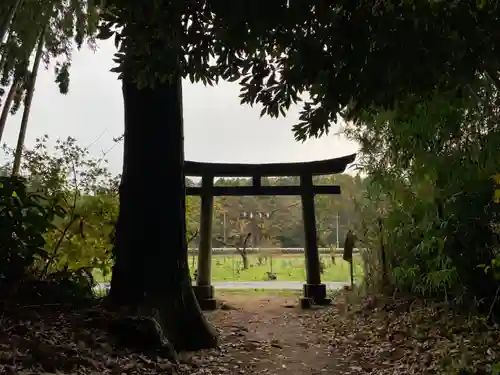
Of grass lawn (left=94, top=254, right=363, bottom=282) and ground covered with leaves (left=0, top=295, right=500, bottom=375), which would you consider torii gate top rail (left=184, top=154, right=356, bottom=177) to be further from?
grass lawn (left=94, top=254, right=363, bottom=282)

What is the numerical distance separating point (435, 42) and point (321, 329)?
4046 mm

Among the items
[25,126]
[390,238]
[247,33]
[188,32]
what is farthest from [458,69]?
[25,126]

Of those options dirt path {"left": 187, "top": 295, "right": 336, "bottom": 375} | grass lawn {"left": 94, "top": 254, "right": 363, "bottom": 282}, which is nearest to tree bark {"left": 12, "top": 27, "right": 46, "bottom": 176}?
dirt path {"left": 187, "top": 295, "right": 336, "bottom": 375}

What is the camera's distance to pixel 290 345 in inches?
165

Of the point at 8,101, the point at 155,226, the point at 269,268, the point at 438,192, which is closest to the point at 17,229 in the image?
the point at 155,226

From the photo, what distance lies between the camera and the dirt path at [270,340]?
3.42 metres

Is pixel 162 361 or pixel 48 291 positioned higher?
pixel 48 291

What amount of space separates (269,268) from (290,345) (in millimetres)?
6190

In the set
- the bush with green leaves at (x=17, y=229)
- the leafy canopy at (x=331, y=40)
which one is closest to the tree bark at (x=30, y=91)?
the bush with green leaves at (x=17, y=229)

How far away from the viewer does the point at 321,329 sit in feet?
16.1

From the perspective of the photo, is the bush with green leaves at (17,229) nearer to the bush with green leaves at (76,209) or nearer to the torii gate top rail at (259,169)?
the bush with green leaves at (76,209)

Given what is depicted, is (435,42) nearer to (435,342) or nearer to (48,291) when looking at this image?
(435,342)

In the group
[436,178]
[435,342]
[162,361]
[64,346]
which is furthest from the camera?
[436,178]

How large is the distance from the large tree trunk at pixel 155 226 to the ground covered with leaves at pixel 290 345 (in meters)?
0.24
